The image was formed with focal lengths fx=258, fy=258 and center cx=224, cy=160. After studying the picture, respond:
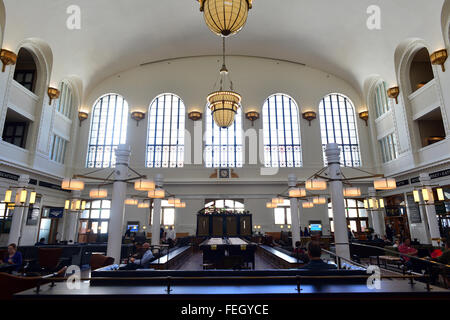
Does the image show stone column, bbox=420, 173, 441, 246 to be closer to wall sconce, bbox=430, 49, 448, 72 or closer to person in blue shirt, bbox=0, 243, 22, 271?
wall sconce, bbox=430, 49, 448, 72

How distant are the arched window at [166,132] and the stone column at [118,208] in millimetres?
8889

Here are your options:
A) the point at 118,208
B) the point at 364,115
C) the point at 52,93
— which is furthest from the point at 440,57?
the point at 52,93

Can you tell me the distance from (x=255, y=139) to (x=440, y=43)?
9.31m

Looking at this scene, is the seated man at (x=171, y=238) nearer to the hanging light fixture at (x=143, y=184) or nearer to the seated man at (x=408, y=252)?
the hanging light fixture at (x=143, y=184)

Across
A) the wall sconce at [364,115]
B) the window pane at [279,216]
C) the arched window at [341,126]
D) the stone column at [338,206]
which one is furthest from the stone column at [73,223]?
the wall sconce at [364,115]

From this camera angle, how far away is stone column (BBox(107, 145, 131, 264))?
637cm

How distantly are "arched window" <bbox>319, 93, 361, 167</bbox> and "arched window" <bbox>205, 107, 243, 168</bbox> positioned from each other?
5276 millimetres

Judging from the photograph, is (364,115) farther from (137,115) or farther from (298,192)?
(137,115)

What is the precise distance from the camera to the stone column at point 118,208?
637cm

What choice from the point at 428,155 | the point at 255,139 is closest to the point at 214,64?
the point at 255,139

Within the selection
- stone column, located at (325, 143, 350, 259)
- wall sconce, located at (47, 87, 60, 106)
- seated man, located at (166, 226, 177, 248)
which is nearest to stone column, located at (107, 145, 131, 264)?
seated man, located at (166, 226, 177, 248)

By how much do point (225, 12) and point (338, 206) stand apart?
4.86m

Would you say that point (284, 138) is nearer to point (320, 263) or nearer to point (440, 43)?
point (440, 43)

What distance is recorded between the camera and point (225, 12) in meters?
3.88
